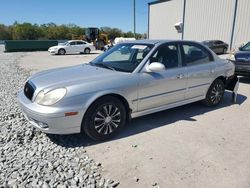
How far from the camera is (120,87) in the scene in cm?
381

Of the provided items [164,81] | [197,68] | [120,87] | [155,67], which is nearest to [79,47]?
[197,68]

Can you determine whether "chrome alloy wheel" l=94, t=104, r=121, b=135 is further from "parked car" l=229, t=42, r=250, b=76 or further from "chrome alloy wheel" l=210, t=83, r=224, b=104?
"parked car" l=229, t=42, r=250, b=76

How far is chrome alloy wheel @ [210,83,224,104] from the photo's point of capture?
17.9ft

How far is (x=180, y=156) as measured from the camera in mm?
3404

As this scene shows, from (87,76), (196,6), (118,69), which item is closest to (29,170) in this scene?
(87,76)

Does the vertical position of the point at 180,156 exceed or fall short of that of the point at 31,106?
it falls short

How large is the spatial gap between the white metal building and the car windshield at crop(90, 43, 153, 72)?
20910 mm

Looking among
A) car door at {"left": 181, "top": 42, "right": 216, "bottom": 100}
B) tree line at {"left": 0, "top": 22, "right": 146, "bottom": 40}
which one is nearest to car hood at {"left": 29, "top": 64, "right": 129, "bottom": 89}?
car door at {"left": 181, "top": 42, "right": 216, "bottom": 100}

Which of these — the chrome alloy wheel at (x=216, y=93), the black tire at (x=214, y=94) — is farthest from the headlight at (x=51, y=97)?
the chrome alloy wheel at (x=216, y=93)

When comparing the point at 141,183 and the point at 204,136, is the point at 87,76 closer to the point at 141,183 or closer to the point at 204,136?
the point at 141,183

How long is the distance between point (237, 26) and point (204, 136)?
72.9 ft

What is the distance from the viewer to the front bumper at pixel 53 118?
11.1 feet

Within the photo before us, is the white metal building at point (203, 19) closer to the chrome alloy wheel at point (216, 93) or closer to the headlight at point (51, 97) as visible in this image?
the chrome alloy wheel at point (216, 93)

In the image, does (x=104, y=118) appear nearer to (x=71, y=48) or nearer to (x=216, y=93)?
(x=216, y=93)
